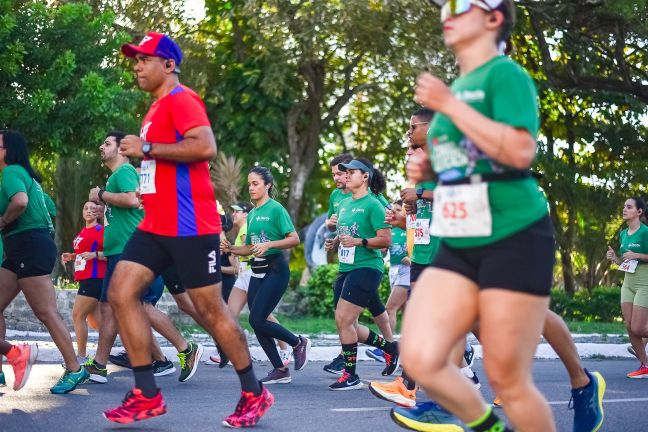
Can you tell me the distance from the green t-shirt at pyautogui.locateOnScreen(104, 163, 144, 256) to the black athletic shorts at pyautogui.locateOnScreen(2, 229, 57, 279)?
2.16ft

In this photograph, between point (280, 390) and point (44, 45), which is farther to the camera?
point (44, 45)

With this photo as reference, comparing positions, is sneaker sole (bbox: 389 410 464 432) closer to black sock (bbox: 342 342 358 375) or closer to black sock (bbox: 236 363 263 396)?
black sock (bbox: 236 363 263 396)

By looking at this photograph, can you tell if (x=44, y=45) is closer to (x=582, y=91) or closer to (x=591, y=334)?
(x=591, y=334)

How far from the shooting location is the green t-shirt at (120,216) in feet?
29.0

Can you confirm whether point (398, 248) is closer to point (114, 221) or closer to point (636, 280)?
point (636, 280)

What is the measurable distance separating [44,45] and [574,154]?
49.6 feet

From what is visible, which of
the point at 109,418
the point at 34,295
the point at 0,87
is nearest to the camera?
the point at 109,418

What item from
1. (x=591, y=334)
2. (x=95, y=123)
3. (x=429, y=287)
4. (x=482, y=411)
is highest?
(x=95, y=123)

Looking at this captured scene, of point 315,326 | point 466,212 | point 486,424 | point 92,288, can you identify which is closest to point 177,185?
point 466,212

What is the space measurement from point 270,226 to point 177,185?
3.67 metres

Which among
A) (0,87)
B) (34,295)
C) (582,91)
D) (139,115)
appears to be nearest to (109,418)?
(34,295)

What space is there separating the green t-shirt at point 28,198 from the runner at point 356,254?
2457 mm

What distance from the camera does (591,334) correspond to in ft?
55.9

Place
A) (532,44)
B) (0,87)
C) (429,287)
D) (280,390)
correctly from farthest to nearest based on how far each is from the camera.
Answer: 1. (532,44)
2. (0,87)
3. (280,390)
4. (429,287)
